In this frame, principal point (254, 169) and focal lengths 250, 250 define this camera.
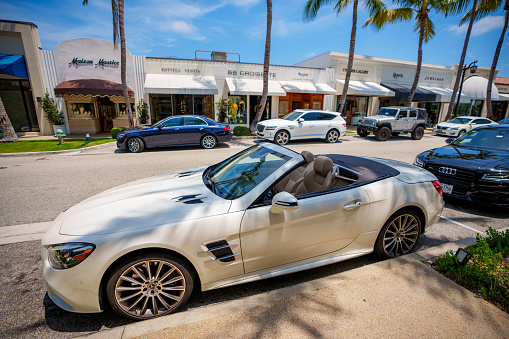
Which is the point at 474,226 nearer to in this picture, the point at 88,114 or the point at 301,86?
the point at 301,86

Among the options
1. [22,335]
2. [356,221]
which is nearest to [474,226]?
[356,221]

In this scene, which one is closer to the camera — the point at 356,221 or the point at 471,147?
the point at 356,221

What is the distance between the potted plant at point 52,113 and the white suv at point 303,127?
13016 mm

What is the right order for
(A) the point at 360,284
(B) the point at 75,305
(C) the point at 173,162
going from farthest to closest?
(C) the point at 173,162, (A) the point at 360,284, (B) the point at 75,305

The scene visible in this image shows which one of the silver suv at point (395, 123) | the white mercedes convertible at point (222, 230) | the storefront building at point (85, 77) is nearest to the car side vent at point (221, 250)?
the white mercedes convertible at point (222, 230)

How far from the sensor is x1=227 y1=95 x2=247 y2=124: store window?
18922mm

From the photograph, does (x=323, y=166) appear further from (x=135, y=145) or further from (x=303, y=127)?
(x=303, y=127)

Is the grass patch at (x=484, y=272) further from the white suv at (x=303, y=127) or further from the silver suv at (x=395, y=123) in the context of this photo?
the silver suv at (x=395, y=123)

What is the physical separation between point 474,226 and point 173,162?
7.79 meters

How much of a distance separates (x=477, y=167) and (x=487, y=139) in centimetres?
187

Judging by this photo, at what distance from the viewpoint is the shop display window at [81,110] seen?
54.7ft

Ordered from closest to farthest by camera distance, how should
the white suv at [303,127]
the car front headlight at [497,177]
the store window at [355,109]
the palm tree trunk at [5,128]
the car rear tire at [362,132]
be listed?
the car front headlight at [497,177] → the white suv at [303,127] → the palm tree trunk at [5,128] → the car rear tire at [362,132] → the store window at [355,109]

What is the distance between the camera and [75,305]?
200 centimetres

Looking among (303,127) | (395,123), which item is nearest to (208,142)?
(303,127)
